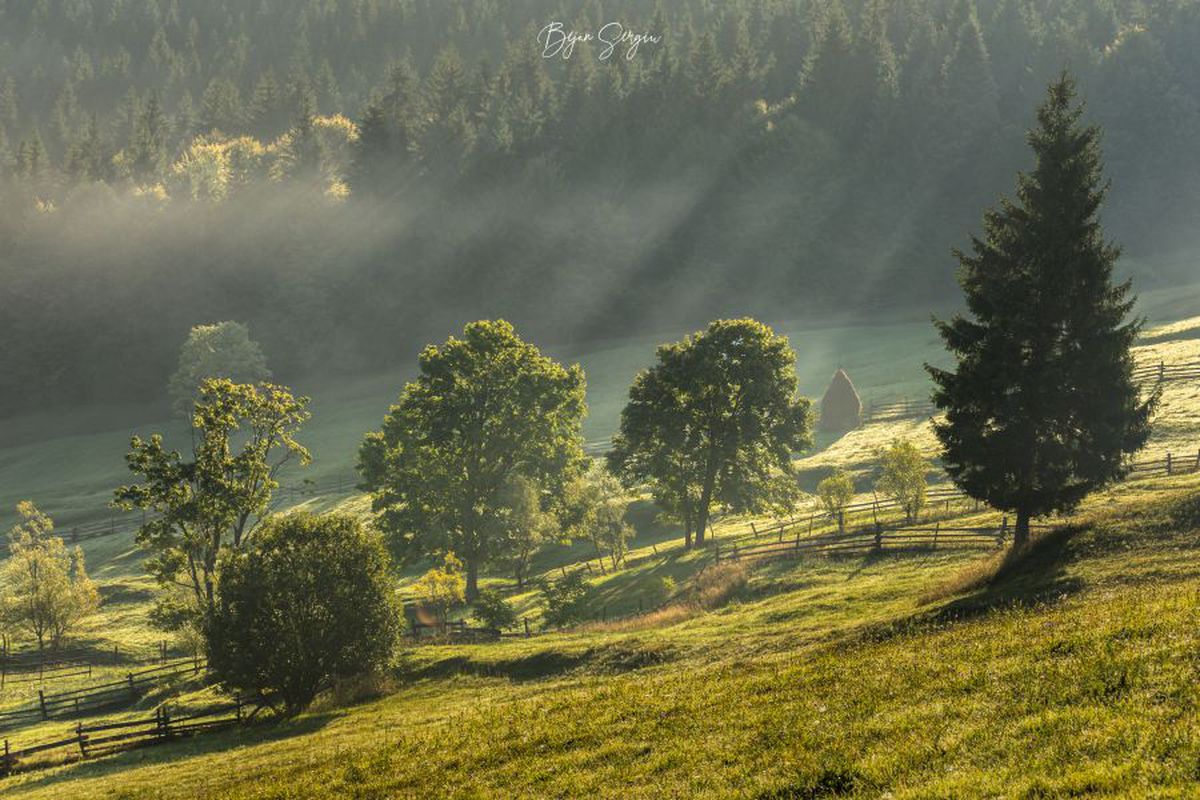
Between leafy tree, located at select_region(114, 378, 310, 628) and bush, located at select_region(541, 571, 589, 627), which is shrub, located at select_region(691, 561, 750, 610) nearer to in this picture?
bush, located at select_region(541, 571, 589, 627)

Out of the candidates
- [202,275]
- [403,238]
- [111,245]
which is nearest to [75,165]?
[111,245]

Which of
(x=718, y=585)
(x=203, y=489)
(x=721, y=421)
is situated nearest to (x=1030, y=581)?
(x=718, y=585)

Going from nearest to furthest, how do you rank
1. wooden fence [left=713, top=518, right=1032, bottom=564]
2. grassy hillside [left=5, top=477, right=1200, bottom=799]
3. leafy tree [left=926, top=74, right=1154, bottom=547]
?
grassy hillside [left=5, top=477, right=1200, bottom=799] → leafy tree [left=926, top=74, right=1154, bottom=547] → wooden fence [left=713, top=518, right=1032, bottom=564]

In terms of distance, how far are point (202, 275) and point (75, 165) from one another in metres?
43.5

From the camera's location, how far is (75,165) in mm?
181625

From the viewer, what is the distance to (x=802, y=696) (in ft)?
61.5

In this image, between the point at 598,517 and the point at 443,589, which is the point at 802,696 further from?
the point at 598,517

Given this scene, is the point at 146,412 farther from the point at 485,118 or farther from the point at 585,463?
the point at 585,463

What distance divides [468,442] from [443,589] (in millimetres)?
10271

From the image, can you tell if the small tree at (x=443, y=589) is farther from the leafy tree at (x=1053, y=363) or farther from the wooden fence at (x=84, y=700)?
the leafy tree at (x=1053, y=363)

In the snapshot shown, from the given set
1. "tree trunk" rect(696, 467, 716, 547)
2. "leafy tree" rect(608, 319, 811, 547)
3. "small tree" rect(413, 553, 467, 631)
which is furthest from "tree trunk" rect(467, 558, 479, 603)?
"tree trunk" rect(696, 467, 716, 547)

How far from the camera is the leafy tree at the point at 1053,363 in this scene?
35.5m

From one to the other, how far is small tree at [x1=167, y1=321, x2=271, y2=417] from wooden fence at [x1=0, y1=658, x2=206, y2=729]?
87.7m

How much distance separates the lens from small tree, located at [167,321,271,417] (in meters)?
137
